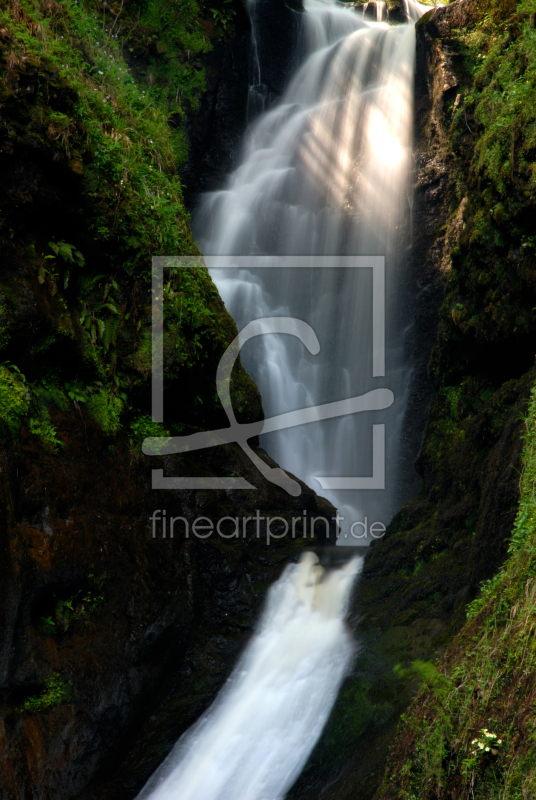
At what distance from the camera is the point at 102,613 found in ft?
18.7

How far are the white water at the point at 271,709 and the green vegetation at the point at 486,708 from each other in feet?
5.17

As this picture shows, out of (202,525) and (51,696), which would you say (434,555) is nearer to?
(202,525)

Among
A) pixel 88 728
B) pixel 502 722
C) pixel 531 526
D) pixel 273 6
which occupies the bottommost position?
pixel 88 728

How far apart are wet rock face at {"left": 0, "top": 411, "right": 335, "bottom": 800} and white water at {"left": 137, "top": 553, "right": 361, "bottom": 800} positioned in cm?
20

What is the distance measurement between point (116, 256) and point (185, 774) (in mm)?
5444

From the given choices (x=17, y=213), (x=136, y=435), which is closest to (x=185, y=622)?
(x=136, y=435)

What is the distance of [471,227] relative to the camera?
8273mm

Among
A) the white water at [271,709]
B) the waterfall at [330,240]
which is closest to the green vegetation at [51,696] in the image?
the white water at [271,709]

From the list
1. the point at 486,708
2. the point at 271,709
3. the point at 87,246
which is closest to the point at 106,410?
the point at 87,246

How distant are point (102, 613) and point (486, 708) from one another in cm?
376

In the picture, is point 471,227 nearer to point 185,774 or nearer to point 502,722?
point 502,722

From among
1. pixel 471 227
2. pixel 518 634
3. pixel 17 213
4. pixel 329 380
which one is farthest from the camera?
pixel 329 380

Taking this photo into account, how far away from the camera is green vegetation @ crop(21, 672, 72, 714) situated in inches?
194

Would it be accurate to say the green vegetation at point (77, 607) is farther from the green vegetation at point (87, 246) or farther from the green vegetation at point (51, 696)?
the green vegetation at point (87, 246)
